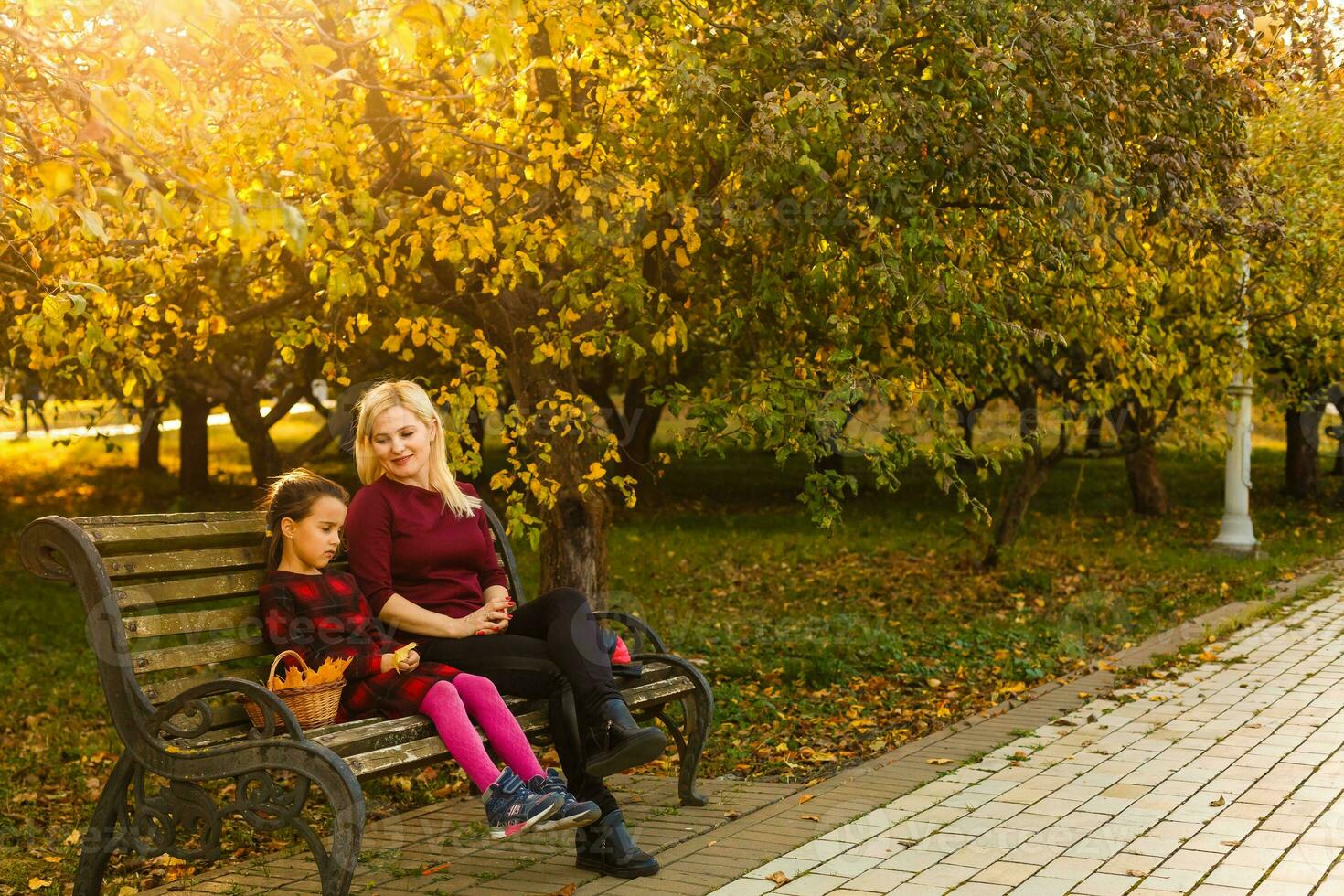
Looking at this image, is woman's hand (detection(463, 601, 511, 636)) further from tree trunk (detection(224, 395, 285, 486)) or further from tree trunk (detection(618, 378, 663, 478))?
tree trunk (detection(618, 378, 663, 478))

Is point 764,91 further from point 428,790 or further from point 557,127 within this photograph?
point 428,790

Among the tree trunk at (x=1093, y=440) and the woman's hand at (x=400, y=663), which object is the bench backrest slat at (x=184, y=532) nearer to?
the woman's hand at (x=400, y=663)

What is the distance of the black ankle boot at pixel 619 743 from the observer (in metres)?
4.89

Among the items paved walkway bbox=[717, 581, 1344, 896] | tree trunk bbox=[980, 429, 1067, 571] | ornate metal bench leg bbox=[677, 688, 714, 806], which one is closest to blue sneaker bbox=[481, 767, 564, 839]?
paved walkway bbox=[717, 581, 1344, 896]

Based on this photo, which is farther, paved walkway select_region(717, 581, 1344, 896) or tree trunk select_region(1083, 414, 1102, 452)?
tree trunk select_region(1083, 414, 1102, 452)

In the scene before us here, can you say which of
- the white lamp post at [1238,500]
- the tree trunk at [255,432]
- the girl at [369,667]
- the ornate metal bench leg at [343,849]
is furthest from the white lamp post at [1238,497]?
the ornate metal bench leg at [343,849]

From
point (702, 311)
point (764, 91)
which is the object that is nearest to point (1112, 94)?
point (764, 91)

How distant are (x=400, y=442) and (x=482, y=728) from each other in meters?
1.11

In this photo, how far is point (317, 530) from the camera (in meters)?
5.09

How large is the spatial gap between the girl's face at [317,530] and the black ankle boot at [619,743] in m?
1.12

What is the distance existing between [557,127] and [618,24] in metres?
0.85

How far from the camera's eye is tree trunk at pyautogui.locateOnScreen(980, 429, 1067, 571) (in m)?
13.8

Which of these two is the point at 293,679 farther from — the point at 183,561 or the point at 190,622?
the point at 183,561

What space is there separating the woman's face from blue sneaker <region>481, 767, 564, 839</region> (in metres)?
1.25
